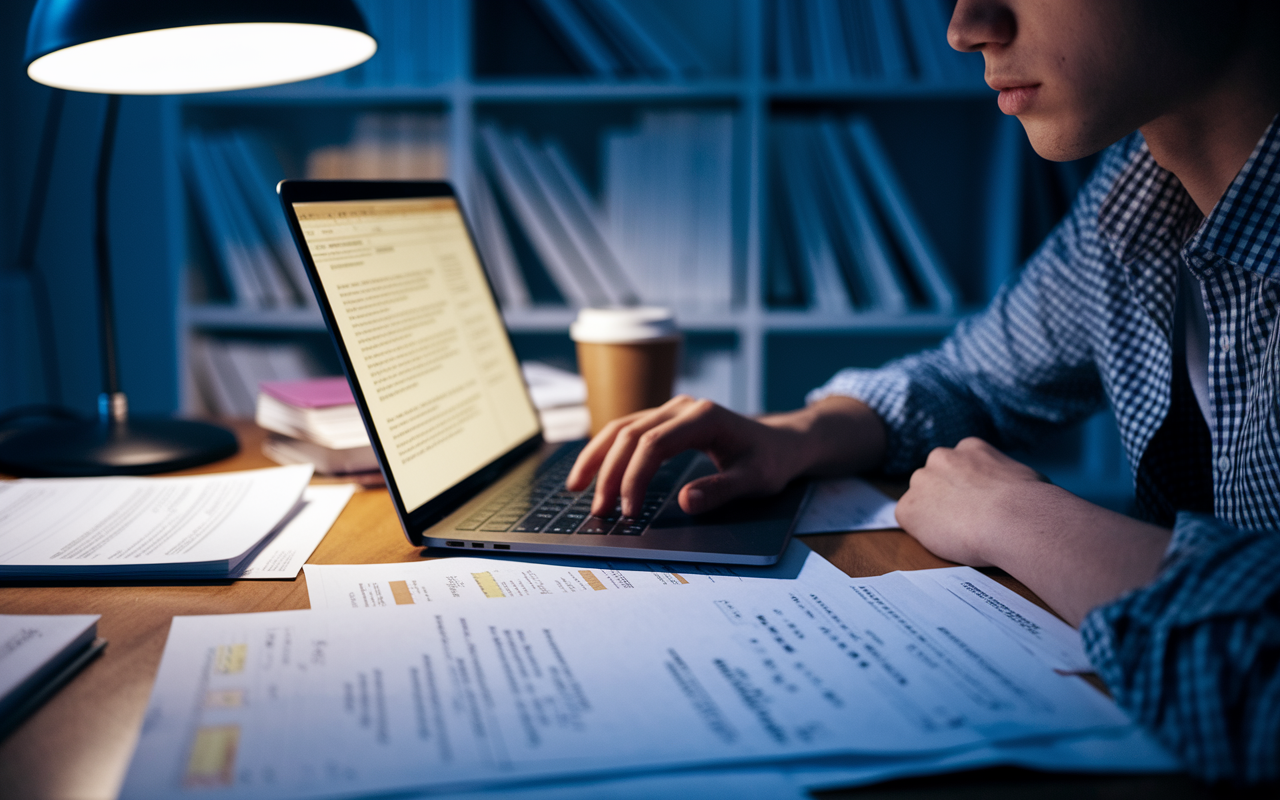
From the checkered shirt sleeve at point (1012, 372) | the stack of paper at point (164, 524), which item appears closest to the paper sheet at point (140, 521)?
the stack of paper at point (164, 524)

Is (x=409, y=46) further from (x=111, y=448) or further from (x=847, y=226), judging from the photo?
(x=111, y=448)

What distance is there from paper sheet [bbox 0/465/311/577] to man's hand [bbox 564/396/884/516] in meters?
0.25

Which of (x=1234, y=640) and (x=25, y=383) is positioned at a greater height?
(x=1234, y=640)

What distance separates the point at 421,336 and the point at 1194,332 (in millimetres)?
726

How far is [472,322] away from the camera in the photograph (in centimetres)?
84

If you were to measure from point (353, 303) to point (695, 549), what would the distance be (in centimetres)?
31

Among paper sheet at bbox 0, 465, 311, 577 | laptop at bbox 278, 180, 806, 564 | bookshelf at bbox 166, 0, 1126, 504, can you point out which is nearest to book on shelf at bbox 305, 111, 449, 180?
bookshelf at bbox 166, 0, 1126, 504

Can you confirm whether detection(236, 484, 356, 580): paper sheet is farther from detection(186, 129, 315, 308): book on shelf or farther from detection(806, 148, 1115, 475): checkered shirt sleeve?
detection(186, 129, 315, 308): book on shelf

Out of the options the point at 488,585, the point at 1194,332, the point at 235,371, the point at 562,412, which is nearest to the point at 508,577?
the point at 488,585

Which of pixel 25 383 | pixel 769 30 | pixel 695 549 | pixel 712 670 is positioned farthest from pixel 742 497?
pixel 25 383

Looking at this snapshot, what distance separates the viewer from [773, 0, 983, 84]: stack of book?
5.50ft

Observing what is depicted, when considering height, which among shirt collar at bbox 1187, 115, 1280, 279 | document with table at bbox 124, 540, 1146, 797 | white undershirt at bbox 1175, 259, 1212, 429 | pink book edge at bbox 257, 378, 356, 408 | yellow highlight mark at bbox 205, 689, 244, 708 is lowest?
document with table at bbox 124, 540, 1146, 797

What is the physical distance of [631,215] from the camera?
5.90ft

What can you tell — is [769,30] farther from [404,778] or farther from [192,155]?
[404,778]
